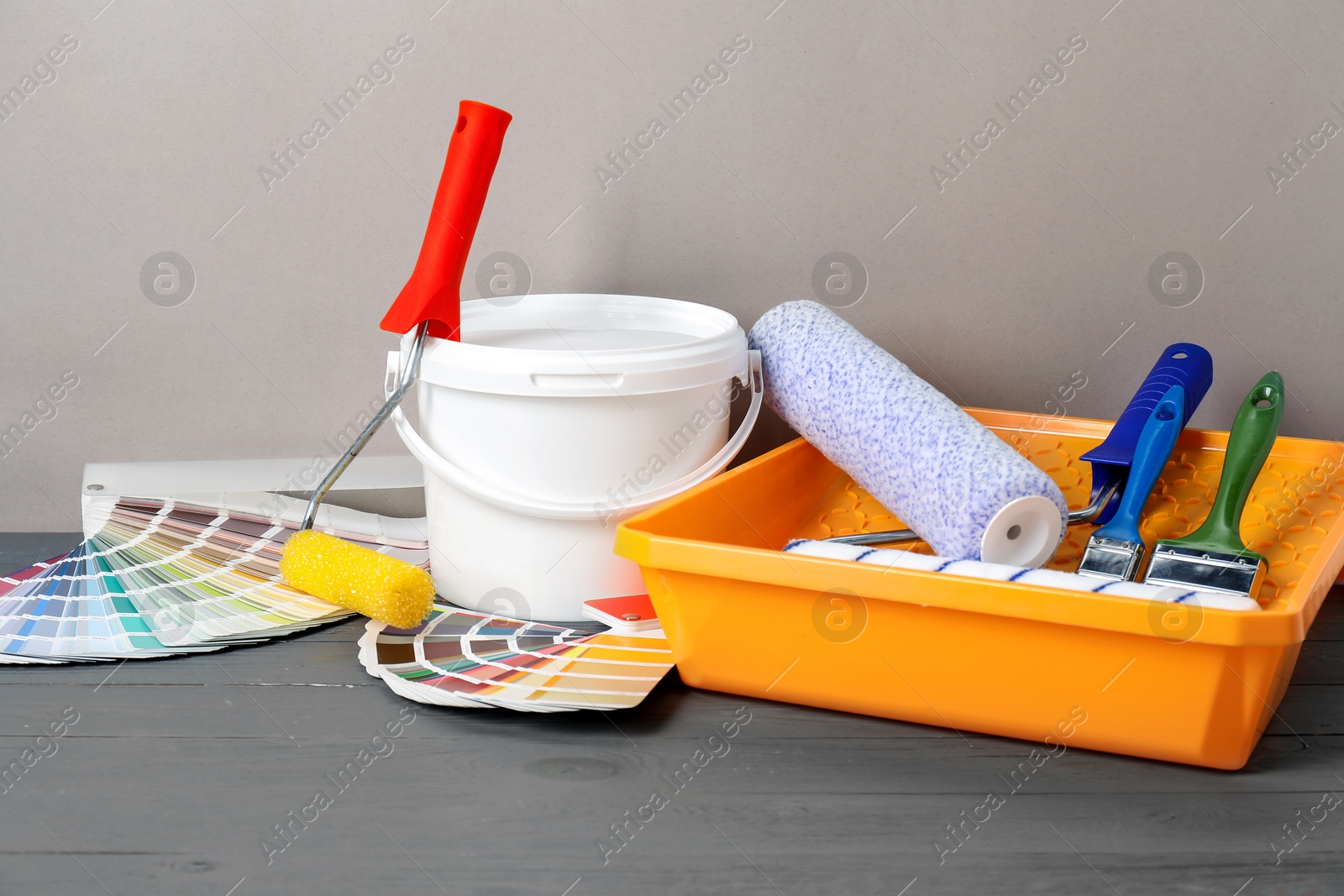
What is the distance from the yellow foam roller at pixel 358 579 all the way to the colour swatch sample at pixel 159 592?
40 millimetres

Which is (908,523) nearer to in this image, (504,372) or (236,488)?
(504,372)

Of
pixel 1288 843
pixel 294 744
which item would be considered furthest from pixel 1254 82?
pixel 294 744

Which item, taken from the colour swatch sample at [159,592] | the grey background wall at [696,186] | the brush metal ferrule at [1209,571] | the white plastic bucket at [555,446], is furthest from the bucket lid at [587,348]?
the brush metal ferrule at [1209,571]

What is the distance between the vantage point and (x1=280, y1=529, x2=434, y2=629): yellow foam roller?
0.83 m

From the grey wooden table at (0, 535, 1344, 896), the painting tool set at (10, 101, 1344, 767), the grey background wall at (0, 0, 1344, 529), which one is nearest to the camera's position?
the grey wooden table at (0, 535, 1344, 896)

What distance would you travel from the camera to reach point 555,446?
865 millimetres

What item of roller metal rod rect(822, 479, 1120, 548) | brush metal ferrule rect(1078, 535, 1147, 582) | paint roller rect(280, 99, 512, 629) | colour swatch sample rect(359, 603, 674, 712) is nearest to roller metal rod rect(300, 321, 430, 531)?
paint roller rect(280, 99, 512, 629)

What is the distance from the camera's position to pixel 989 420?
41.8 inches

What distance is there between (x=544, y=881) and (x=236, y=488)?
0.64 metres

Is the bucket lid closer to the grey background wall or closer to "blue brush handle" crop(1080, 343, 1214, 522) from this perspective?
the grey background wall

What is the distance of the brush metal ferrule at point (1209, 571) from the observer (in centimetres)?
75

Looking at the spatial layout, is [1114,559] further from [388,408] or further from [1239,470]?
[388,408]

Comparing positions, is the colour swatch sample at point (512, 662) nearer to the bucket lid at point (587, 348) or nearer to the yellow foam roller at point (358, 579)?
the yellow foam roller at point (358, 579)

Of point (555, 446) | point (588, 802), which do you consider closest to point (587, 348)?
point (555, 446)
